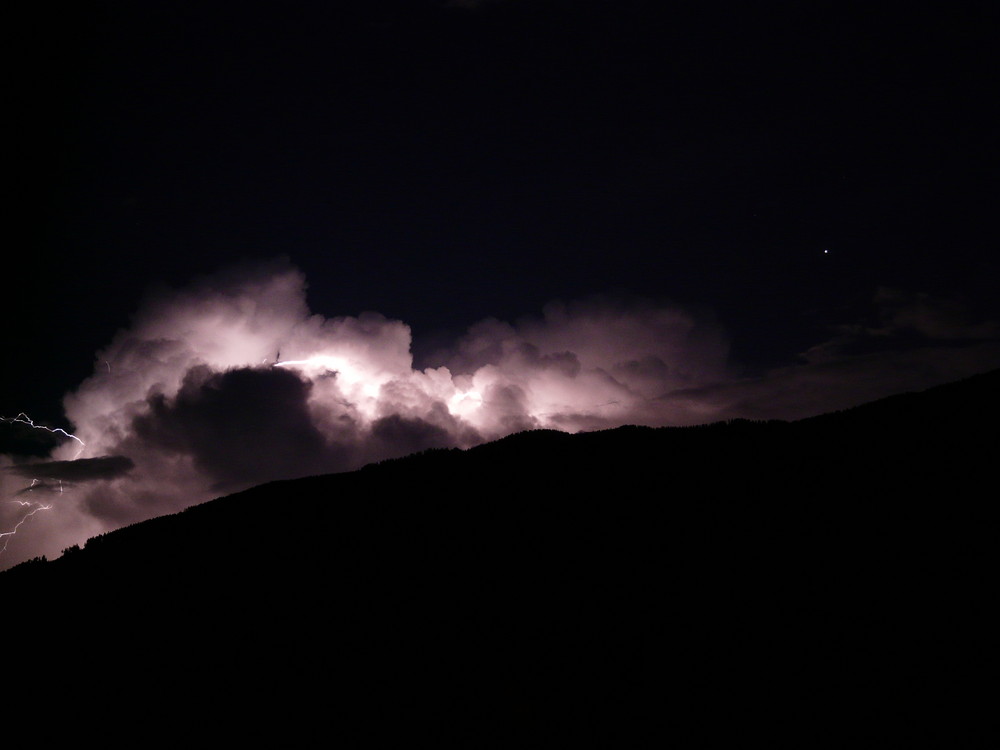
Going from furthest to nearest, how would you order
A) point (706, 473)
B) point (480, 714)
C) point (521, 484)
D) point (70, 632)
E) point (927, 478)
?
point (521, 484)
point (706, 473)
point (70, 632)
point (927, 478)
point (480, 714)

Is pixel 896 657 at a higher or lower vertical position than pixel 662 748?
higher

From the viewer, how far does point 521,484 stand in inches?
962

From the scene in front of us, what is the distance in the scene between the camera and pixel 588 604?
16500mm

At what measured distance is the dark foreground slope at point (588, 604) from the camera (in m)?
12.7

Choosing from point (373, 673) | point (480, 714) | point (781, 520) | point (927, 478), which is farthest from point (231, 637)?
point (927, 478)

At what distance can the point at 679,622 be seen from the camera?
49.7 ft

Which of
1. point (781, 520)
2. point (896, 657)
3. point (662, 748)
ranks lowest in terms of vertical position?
point (662, 748)

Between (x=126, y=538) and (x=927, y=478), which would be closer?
(x=927, y=478)

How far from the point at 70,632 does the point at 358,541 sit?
9217mm

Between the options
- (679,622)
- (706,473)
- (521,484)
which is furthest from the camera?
(521,484)

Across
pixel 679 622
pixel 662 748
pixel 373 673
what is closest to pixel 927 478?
pixel 679 622

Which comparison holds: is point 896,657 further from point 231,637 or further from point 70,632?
point 70,632

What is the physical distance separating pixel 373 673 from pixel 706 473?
12.6 metres

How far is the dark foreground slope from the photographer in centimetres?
1272
